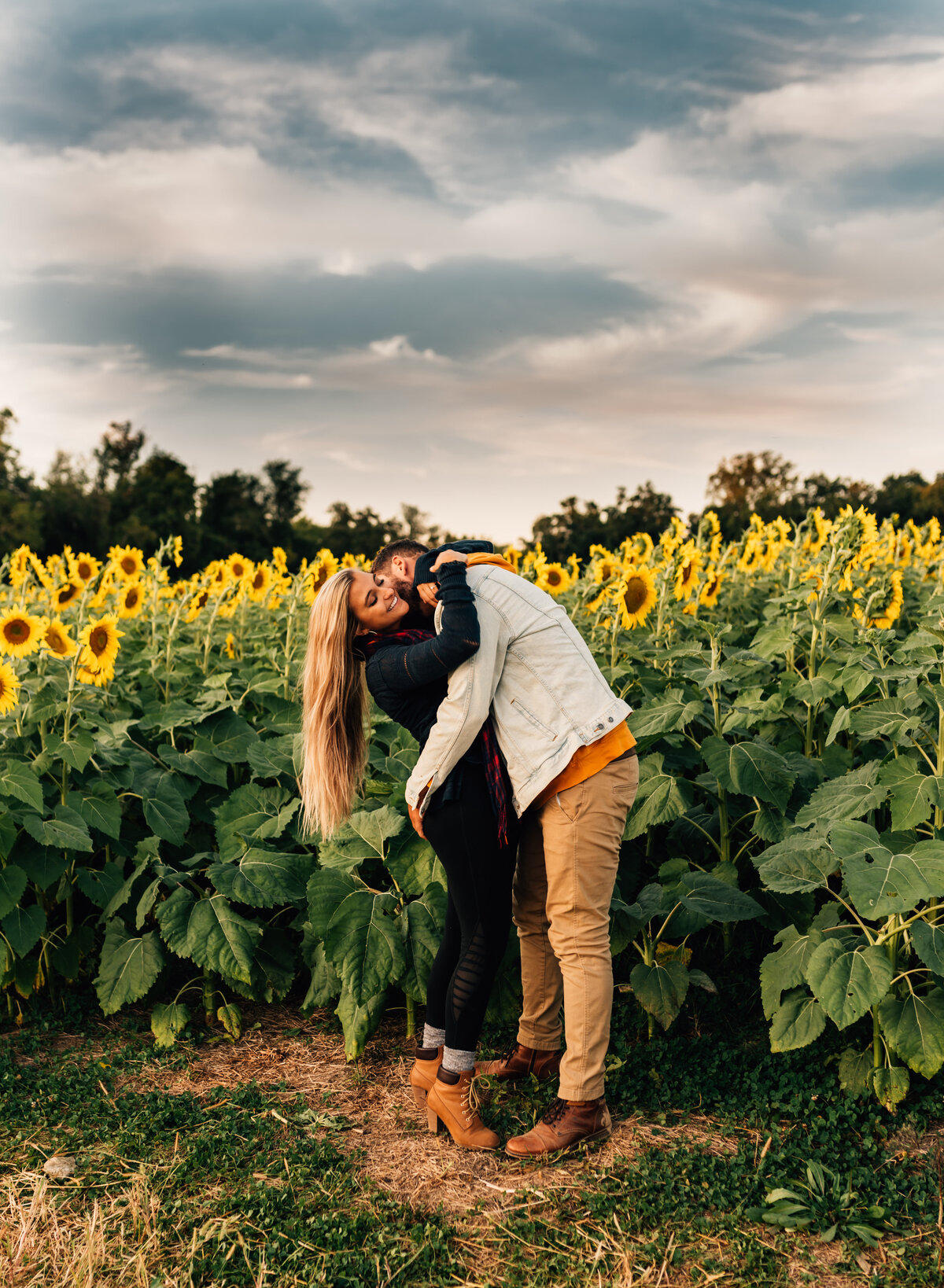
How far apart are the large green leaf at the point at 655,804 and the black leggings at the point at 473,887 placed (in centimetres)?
80

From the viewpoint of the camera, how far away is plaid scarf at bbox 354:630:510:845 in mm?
3359

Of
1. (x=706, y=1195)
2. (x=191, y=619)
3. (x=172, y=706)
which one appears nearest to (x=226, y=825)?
(x=172, y=706)

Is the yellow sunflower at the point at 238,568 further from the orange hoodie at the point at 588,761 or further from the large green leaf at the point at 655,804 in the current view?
the orange hoodie at the point at 588,761

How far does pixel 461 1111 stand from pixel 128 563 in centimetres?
516

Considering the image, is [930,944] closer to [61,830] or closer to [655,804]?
[655,804]

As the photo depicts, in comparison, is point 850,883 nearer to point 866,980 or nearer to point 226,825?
point 866,980

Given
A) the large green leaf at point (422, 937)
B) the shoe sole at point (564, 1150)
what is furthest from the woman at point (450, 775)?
the large green leaf at point (422, 937)

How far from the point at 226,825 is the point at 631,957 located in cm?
186

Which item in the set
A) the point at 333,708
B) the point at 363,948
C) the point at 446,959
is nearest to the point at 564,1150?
the point at 446,959

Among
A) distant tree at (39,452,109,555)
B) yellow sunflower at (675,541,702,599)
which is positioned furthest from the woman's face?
distant tree at (39,452,109,555)

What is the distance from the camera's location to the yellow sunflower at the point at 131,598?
250 inches

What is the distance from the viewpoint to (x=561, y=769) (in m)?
3.26

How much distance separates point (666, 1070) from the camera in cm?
396

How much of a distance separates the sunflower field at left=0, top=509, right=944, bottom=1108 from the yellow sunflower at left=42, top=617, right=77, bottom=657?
0.04 ft
